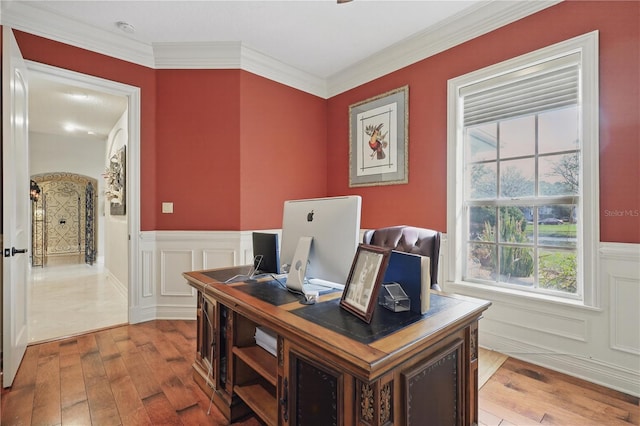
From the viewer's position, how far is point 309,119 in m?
4.11

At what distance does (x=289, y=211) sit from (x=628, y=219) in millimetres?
2164

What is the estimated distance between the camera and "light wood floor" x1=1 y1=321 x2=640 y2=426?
1746 mm

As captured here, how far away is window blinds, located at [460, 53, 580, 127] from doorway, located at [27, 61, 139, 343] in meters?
3.35

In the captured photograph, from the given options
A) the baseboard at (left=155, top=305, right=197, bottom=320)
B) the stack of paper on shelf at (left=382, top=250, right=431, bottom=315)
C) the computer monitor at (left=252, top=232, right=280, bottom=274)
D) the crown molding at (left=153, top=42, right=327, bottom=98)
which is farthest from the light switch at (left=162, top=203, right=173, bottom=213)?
the stack of paper on shelf at (left=382, top=250, right=431, bottom=315)

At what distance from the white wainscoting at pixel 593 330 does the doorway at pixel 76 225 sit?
3.62 meters

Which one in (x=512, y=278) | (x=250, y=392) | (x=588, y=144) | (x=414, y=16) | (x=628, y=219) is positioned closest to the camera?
(x=250, y=392)

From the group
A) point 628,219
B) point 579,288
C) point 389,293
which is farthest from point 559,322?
point 389,293

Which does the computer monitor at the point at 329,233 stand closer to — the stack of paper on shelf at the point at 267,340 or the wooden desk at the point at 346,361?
the wooden desk at the point at 346,361

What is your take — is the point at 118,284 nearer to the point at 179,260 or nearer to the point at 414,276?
the point at 179,260

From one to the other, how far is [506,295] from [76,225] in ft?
30.9

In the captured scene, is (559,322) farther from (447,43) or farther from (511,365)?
(447,43)

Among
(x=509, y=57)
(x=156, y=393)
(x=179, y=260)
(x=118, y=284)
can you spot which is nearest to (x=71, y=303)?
(x=118, y=284)

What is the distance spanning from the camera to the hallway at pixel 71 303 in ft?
10.2

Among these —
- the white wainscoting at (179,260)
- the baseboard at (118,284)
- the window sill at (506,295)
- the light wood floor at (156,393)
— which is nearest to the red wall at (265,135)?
the white wainscoting at (179,260)
